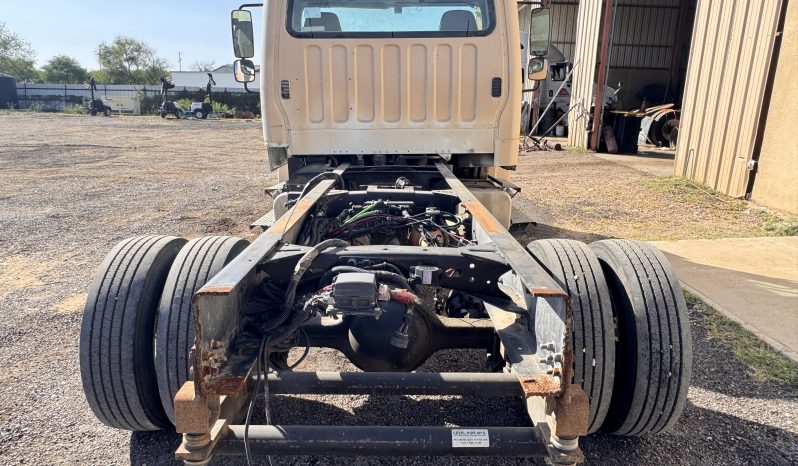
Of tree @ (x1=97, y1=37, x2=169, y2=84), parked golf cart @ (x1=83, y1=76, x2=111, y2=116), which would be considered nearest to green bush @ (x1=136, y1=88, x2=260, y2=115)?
parked golf cart @ (x1=83, y1=76, x2=111, y2=116)

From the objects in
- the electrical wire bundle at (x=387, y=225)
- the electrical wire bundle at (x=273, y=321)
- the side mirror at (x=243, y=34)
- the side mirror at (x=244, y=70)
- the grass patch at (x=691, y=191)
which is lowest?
the grass patch at (x=691, y=191)

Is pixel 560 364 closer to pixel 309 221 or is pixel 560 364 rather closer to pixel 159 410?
pixel 159 410

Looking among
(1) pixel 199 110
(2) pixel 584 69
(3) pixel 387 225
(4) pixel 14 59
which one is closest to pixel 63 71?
(4) pixel 14 59

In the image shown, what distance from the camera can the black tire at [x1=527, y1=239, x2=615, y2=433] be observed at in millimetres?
2299

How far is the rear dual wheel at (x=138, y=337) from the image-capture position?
7.59 ft

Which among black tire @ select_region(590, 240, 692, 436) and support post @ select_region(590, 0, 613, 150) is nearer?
black tire @ select_region(590, 240, 692, 436)

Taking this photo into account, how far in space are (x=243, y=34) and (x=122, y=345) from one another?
3470 millimetres

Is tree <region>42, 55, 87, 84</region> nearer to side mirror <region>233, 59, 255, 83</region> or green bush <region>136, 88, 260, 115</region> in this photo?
green bush <region>136, 88, 260, 115</region>

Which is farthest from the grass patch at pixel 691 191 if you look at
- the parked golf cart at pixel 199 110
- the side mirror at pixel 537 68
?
the parked golf cart at pixel 199 110

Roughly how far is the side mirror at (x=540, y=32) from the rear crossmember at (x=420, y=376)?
2.92 meters

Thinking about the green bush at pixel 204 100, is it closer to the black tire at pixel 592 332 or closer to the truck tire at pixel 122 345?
the truck tire at pixel 122 345

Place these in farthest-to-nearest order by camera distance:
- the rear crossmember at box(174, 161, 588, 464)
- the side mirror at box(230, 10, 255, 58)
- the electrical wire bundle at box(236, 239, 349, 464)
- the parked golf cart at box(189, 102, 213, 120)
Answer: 1. the parked golf cart at box(189, 102, 213, 120)
2. the side mirror at box(230, 10, 255, 58)
3. the electrical wire bundle at box(236, 239, 349, 464)
4. the rear crossmember at box(174, 161, 588, 464)

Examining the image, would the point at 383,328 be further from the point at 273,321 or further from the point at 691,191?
the point at 691,191

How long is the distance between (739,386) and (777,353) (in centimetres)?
56
